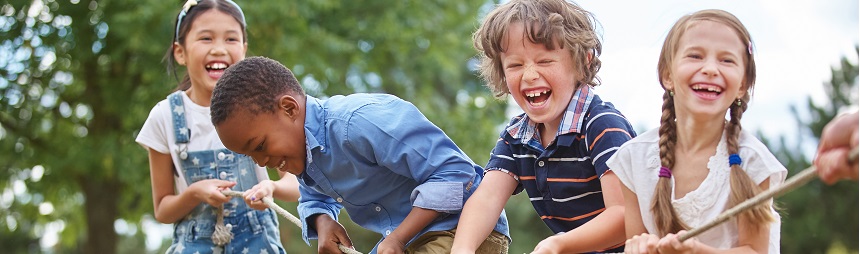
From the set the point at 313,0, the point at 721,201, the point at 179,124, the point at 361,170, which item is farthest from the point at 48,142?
the point at 721,201

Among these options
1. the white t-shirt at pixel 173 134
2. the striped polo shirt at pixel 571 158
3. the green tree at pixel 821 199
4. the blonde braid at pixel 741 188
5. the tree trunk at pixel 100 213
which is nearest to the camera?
the blonde braid at pixel 741 188

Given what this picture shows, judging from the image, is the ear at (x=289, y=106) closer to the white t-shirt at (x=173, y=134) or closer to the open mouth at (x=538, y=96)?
the open mouth at (x=538, y=96)

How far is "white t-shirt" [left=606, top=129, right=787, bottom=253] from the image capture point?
8.79ft

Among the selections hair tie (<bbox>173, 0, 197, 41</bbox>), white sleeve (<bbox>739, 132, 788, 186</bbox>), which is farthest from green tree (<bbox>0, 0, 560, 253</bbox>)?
white sleeve (<bbox>739, 132, 788, 186</bbox>)

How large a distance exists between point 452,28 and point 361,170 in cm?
942

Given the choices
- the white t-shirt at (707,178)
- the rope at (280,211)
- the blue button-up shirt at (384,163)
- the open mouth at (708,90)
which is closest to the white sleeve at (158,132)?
the rope at (280,211)

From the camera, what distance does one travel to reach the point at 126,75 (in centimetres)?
1151

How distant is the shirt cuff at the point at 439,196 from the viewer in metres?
3.31

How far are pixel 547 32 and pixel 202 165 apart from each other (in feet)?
6.01

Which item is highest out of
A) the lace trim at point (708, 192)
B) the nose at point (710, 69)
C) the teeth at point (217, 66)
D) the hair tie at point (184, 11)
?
the hair tie at point (184, 11)

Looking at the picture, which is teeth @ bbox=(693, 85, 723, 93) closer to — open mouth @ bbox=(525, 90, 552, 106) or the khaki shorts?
open mouth @ bbox=(525, 90, 552, 106)

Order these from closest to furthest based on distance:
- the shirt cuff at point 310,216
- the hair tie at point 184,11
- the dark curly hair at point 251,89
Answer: the dark curly hair at point 251,89 → the shirt cuff at point 310,216 → the hair tie at point 184,11

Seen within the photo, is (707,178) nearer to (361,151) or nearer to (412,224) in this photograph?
(412,224)

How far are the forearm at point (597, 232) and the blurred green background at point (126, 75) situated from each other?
7270mm
